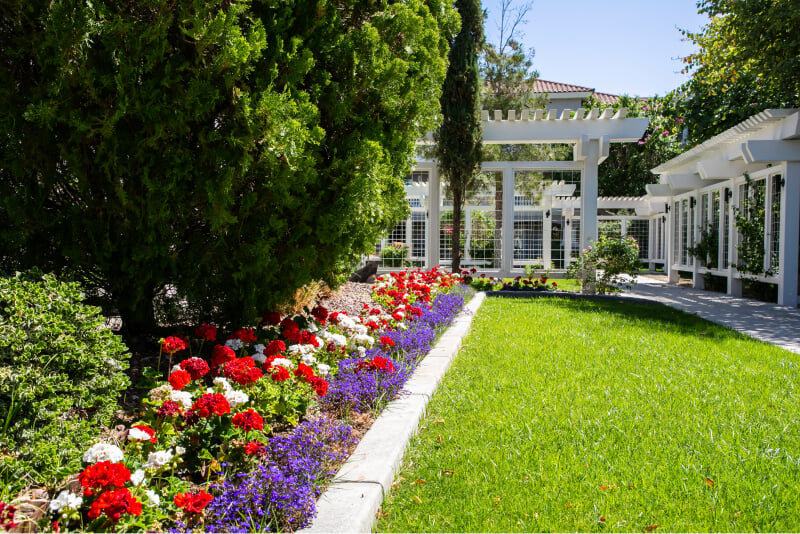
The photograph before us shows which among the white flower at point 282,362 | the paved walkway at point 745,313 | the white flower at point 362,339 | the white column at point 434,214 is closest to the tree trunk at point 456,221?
the white column at point 434,214

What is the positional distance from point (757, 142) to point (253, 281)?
10.1m

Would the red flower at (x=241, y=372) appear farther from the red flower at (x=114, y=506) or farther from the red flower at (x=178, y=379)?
the red flower at (x=114, y=506)

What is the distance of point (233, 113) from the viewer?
3.56m

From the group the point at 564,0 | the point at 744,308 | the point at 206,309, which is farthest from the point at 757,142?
the point at 206,309

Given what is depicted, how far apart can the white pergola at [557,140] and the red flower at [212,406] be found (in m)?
11.1

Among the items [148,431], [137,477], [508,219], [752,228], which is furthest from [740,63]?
[137,477]

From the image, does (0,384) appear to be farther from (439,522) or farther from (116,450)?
(439,522)

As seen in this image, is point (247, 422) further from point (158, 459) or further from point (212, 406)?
point (158, 459)

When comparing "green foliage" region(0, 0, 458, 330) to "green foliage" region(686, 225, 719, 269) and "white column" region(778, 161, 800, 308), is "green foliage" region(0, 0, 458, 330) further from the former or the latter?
"green foliage" region(686, 225, 719, 269)

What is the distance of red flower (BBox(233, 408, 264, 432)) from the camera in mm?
2371

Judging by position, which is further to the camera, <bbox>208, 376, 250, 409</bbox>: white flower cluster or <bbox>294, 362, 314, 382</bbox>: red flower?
<bbox>294, 362, 314, 382</bbox>: red flower

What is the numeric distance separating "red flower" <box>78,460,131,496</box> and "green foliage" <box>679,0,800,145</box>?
12.5 meters

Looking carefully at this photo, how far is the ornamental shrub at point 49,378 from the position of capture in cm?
210

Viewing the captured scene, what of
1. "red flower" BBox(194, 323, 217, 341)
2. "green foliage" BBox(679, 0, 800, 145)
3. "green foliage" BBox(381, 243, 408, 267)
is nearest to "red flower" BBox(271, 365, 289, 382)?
"red flower" BBox(194, 323, 217, 341)
